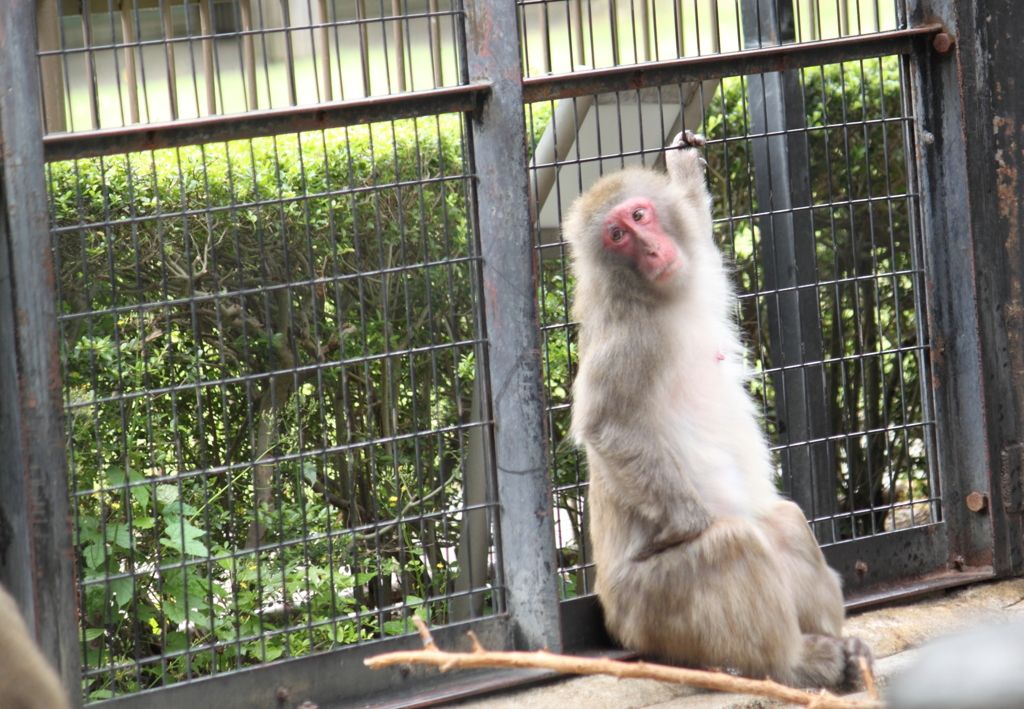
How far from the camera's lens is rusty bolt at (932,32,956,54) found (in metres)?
4.20

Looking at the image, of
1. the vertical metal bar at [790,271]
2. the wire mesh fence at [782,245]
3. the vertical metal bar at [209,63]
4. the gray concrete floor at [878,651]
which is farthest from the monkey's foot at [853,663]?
the vertical metal bar at [209,63]

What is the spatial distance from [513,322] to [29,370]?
1391 millimetres

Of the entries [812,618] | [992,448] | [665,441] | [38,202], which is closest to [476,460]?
[665,441]

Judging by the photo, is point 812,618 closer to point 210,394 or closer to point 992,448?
point 992,448

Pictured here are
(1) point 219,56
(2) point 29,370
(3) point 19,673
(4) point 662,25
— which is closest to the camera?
(3) point 19,673

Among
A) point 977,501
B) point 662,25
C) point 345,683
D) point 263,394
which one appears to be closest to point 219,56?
point 263,394

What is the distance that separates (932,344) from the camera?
172 inches

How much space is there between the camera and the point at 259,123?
3367mm

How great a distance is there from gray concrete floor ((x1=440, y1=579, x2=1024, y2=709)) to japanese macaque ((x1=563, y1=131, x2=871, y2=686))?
117 mm

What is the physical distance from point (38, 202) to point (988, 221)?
124 inches

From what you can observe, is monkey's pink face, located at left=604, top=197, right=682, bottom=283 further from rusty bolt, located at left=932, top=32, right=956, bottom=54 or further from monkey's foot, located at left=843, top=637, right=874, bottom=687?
rusty bolt, located at left=932, top=32, right=956, bottom=54

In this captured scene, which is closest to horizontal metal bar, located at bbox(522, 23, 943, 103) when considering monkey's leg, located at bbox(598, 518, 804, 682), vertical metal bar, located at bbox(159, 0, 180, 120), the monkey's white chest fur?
the monkey's white chest fur

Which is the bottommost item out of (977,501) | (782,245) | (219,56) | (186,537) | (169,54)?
(977,501)

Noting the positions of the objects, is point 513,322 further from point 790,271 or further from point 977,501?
point 977,501
